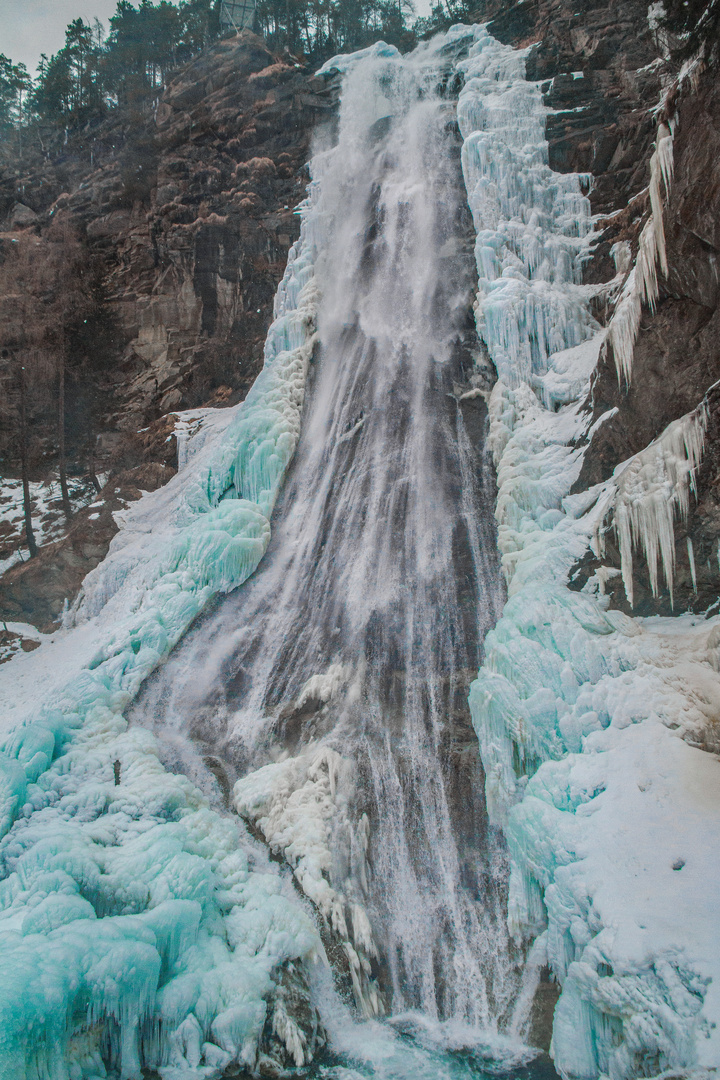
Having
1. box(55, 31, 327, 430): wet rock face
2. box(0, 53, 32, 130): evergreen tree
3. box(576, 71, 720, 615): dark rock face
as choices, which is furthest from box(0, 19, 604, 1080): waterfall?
box(0, 53, 32, 130): evergreen tree

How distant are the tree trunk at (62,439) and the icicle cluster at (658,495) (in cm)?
1297

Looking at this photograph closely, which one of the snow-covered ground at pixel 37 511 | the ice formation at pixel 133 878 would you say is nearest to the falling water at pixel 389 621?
the ice formation at pixel 133 878

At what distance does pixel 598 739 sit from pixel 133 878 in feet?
16.1

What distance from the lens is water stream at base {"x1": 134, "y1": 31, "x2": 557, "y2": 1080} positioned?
21.9 ft

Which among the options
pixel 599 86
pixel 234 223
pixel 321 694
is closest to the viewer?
pixel 321 694

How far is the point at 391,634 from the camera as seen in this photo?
936 centimetres

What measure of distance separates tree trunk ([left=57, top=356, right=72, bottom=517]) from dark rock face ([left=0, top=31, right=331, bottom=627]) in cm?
58

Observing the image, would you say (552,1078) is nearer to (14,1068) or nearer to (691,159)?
(14,1068)

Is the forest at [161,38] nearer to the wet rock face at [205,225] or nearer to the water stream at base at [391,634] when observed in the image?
the wet rock face at [205,225]

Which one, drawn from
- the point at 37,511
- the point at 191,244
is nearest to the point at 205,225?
the point at 191,244

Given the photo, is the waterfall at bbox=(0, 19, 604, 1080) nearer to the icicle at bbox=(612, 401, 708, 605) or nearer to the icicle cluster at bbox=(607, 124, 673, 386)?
the icicle at bbox=(612, 401, 708, 605)

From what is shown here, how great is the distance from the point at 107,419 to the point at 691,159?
A: 47.8 feet

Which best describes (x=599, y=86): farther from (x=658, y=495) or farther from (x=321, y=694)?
(x=321, y=694)

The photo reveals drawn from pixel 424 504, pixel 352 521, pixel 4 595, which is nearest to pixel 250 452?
pixel 352 521
